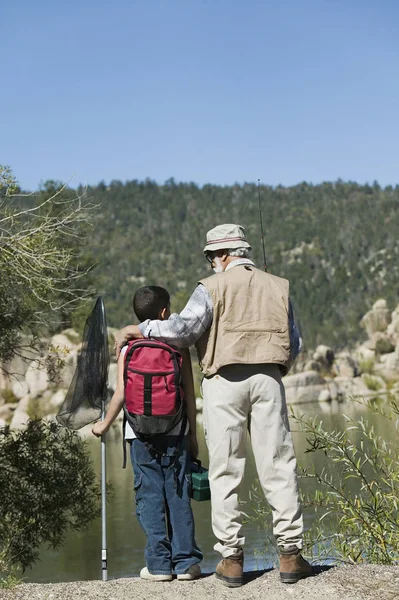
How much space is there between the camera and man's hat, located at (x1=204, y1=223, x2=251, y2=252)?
198 inches

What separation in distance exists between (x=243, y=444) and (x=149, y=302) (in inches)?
37.6

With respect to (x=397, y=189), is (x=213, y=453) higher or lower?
lower

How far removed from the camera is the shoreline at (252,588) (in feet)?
15.3

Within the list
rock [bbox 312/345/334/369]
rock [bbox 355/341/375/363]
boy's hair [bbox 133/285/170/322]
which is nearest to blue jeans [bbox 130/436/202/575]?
boy's hair [bbox 133/285/170/322]

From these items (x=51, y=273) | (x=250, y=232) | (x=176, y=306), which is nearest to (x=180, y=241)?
(x=250, y=232)

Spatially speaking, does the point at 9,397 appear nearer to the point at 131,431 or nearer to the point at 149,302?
the point at 131,431

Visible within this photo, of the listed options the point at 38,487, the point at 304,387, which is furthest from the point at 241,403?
the point at 304,387

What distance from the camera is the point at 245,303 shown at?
484 centimetres

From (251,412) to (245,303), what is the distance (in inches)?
23.0

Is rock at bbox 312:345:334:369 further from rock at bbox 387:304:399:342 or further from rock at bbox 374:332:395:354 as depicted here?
rock at bbox 387:304:399:342

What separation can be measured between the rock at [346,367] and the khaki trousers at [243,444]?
5951 cm

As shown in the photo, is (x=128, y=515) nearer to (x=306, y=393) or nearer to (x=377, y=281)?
(x=306, y=393)

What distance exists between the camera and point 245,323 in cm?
480

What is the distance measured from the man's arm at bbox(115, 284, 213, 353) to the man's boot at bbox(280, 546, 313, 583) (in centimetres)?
122
